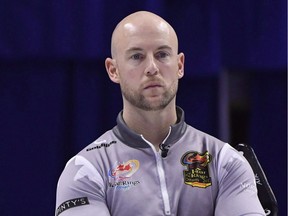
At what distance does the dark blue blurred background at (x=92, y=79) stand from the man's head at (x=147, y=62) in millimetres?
1146

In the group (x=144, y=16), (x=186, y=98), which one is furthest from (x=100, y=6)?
(x=144, y=16)

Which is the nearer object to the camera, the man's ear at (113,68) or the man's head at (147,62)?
the man's head at (147,62)

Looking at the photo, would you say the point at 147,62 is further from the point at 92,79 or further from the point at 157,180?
the point at 92,79

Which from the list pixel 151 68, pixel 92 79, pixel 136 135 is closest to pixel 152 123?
pixel 136 135

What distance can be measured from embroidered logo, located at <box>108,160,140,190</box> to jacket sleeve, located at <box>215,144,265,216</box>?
24cm

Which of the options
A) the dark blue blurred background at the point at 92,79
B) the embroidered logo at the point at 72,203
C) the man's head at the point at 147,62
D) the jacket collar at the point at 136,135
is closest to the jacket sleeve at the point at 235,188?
the jacket collar at the point at 136,135

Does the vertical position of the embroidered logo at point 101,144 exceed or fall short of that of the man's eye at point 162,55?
it falls short

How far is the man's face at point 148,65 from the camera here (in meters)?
1.44

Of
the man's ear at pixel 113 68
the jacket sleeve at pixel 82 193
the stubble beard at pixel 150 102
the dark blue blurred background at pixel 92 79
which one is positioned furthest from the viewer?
the dark blue blurred background at pixel 92 79

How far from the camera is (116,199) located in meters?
1.39

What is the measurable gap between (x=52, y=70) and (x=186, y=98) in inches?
29.1

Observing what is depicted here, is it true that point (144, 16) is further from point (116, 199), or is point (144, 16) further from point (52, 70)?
point (52, 70)

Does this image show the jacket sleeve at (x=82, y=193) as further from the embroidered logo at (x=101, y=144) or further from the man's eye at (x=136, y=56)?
the man's eye at (x=136, y=56)

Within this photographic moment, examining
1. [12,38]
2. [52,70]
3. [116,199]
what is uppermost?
[12,38]
